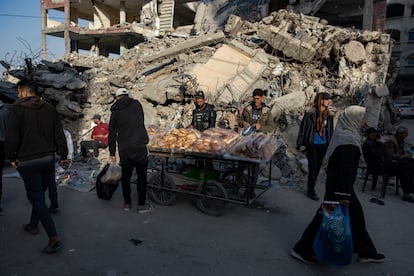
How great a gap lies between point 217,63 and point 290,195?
619 centimetres

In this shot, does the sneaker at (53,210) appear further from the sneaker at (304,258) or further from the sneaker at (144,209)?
the sneaker at (304,258)

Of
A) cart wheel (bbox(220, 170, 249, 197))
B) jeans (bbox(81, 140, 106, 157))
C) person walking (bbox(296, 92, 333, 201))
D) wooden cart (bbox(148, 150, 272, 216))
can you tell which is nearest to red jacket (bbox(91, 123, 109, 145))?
jeans (bbox(81, 140, 106, 157))

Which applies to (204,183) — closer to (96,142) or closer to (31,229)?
(31,229)

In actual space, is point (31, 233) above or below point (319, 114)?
below

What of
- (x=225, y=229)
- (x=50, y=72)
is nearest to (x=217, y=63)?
(x=50, y=72)

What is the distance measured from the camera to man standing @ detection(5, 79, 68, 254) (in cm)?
294

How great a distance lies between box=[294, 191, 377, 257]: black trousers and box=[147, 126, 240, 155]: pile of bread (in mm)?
1439

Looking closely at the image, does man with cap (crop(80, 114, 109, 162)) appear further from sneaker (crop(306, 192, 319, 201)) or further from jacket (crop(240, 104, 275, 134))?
sneaker (crop(306, 192, 319, 201))

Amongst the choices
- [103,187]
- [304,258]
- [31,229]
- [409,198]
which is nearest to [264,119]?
[304,258]

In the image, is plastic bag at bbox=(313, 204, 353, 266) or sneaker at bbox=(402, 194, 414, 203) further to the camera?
sneaker at bbox=(402, 194, 414, 203)

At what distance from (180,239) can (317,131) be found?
289cm

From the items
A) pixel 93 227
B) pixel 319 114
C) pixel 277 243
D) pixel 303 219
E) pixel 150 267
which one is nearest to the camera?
pixel 150 267

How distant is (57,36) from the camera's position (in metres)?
25.0

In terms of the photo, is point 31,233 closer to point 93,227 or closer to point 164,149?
point 93,227
